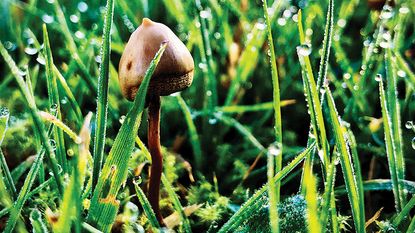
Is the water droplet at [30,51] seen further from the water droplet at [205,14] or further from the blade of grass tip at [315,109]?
the blade of grass tip at [315,109]

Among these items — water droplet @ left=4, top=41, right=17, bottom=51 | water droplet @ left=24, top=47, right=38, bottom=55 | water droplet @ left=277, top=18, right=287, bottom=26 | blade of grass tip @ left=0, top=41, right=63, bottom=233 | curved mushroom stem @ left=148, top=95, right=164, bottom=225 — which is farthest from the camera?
water droplet @ left=4, top=41, right=17, bottom=51

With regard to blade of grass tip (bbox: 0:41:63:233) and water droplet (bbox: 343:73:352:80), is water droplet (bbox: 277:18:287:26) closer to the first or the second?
water droplet (bbox: 343:73:352:80)

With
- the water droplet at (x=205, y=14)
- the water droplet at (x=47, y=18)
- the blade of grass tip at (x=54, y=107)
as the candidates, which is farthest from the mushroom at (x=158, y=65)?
the water droplet at (x=47, y=18)

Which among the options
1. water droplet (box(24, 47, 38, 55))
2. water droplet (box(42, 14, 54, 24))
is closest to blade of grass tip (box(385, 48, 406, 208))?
water droplet (box(24, 47, 38, 55))

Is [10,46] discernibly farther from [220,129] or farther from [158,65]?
[158,65]

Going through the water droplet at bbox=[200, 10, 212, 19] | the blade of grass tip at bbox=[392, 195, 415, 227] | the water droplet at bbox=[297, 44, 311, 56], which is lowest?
the blade of grass tip at bbox=[392, 195, 415, 227]

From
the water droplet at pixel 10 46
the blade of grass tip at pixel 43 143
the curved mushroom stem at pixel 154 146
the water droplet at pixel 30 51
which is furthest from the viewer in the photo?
the water droplet at pixel 10 46

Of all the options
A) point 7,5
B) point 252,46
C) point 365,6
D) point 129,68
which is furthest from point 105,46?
point 365,6
